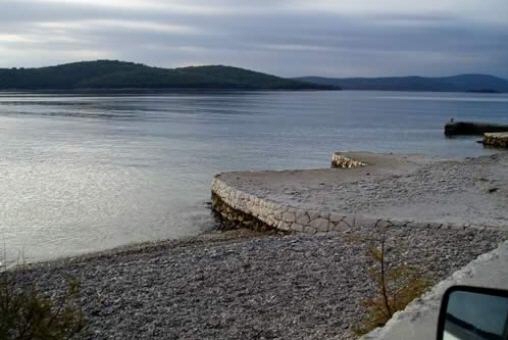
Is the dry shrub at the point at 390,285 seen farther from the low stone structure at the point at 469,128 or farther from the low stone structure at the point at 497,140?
the low stone structure at the point at 469,128

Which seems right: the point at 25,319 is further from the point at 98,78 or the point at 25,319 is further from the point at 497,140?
the point at 98,78

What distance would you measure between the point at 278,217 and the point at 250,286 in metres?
6.32

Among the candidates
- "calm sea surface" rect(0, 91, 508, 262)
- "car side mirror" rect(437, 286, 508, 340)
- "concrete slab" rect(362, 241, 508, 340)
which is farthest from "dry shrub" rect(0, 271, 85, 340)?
"calm sea surface" rect(0, 91, 508, 262)

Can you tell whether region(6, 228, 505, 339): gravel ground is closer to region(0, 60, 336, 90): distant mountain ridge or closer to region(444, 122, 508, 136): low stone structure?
region(444, 122, 508, 136): low stone structure

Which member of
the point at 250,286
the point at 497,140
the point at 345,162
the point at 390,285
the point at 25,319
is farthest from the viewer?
the point at 497,140

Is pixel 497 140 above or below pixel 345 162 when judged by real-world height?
below

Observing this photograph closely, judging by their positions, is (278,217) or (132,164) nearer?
(278,217)

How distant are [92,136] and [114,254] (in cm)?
3405

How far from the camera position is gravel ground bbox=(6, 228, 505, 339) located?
6.56 meters

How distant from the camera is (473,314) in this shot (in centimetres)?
217

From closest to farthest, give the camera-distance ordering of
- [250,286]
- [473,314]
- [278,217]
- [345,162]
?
1. [473,314]
2. [250,286]
3. [278,217]
4. [345,162]

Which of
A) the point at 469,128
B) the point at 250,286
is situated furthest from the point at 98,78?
the point at 250,286

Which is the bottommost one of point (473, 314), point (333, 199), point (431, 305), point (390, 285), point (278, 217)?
point (278, 217)

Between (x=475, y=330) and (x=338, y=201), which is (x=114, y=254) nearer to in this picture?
(x=338, y=201)
